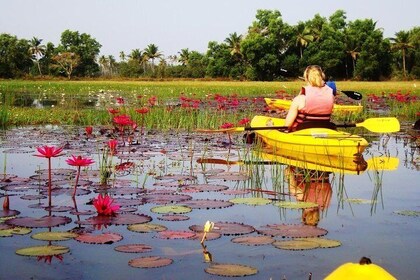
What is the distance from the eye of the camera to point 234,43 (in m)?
68.7

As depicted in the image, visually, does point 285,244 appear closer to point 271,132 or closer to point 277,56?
point 271,132

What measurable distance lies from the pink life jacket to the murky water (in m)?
0.93

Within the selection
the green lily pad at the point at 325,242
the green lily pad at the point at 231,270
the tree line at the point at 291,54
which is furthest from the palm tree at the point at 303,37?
the green lily pad at the point at 231,270

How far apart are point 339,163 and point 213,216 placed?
3.41m

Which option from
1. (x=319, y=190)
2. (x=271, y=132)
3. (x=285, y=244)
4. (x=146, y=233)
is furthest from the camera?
(x=271, y=132)

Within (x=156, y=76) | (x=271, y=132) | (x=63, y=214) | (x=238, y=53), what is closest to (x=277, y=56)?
(x=238, y=53)

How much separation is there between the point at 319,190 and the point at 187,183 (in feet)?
4.43

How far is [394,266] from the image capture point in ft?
11.7

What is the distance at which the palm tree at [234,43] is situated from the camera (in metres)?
67.1

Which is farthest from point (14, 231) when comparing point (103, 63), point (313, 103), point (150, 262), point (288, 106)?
point (103, 63)

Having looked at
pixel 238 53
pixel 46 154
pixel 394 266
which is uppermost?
pixel 238 53

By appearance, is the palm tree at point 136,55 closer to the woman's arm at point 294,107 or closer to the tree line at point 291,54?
the tree line at point 291,54

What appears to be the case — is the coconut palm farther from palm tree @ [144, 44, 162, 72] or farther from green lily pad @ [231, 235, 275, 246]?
green lily pad @ [231, 235, 275, 246]

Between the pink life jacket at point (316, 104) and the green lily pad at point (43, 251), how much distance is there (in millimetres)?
5219
